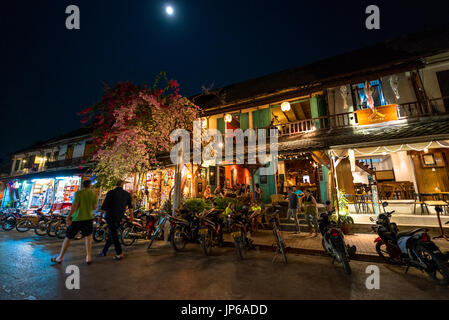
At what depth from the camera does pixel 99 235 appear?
737 centimetres

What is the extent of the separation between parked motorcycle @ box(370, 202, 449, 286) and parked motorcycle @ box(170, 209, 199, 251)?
5005mm

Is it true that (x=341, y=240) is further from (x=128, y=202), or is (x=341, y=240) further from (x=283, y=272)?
(x=128, y=202)

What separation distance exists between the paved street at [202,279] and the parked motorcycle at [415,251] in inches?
9.5

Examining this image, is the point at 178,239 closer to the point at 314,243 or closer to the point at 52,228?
the point at 314,243

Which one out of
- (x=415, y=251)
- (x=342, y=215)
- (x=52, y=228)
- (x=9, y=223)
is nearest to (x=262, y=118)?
(x=342, y=215)

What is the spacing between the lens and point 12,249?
569 centimetres

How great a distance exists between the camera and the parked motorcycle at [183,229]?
5708mm

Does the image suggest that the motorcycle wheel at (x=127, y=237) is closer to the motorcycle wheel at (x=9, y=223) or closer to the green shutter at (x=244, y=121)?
the motorcycle wheel at (x=9, y=223)

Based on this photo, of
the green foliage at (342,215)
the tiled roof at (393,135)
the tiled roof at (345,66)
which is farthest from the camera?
the tiled roof at (345,66)

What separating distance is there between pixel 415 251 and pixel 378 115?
770 cm

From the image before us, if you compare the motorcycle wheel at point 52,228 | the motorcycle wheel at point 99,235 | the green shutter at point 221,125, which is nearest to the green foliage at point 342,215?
the green shutter at point 221,125

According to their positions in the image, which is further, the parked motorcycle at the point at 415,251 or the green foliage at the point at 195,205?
the green foliage at the point at 195,205
